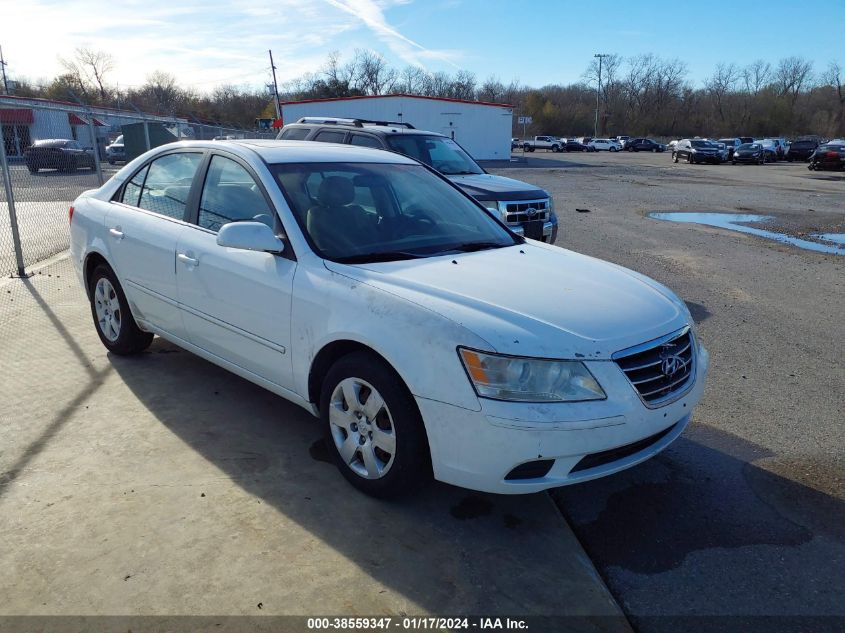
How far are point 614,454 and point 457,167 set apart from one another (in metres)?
6.93

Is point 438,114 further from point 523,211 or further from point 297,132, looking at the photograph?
point 523,211

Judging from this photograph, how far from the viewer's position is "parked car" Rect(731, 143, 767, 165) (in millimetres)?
42969

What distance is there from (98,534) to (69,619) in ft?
1.77

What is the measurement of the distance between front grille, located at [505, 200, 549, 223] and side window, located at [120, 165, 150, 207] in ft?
14.4

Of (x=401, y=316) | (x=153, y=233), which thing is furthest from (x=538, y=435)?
(x=153, y=233)

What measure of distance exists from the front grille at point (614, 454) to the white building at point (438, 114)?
37712mm

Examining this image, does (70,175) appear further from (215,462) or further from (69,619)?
(69,619)

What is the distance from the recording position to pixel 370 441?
3131mm

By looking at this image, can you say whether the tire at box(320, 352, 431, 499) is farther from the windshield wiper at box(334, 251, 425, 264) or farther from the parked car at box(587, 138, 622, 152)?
the parked car at box(587, 138, 622, 152)

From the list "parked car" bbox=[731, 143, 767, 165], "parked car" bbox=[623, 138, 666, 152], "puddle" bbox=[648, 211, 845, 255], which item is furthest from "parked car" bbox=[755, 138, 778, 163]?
"puddle" bbox=[648, 211, 845, 255]

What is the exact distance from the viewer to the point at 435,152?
363 inches

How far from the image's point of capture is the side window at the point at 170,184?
14.1 ft

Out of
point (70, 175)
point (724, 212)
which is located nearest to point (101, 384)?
point (70, 175)

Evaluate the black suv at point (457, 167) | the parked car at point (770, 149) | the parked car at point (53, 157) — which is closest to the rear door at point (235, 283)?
the black suv at point (457, 167)
